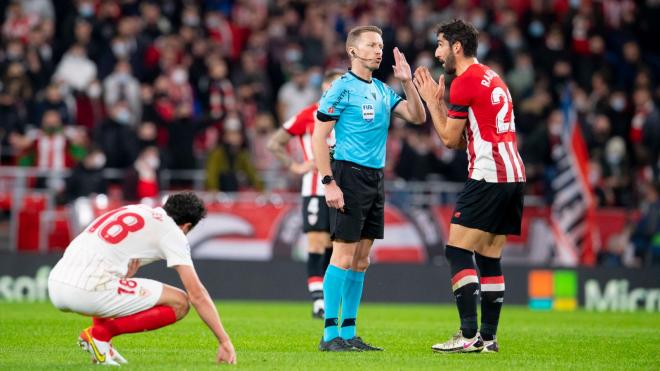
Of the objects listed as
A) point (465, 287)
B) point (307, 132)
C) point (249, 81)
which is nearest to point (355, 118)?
point (465, 287)

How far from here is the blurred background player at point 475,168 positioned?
32.9ft

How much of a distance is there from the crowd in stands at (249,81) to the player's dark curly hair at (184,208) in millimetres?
11515

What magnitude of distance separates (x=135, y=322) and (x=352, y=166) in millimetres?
2498

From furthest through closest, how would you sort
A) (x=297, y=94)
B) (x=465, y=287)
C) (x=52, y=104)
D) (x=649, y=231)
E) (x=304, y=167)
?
(x=297, y=94), (x=649, y=231), (x=52, y=104), (x=304, y=167), (x=465, y=287)

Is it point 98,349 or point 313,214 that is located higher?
point 313,214

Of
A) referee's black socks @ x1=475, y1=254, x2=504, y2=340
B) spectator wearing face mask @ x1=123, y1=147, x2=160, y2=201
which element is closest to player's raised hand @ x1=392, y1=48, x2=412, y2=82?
referee's black socks @ x1=475, y1=254, x2=504, y2=340

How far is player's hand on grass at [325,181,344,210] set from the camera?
9891mm

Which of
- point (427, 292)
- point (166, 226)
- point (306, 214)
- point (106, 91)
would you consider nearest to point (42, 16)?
point (106, 91)

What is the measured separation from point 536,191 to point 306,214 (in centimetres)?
976

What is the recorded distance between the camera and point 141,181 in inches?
789

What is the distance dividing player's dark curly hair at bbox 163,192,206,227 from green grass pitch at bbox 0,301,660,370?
3.56 ft

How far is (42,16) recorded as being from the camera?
23.2 metres

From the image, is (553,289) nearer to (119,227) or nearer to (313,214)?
(313,214)

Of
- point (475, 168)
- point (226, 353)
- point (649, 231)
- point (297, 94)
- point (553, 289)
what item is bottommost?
point (553, 289)
